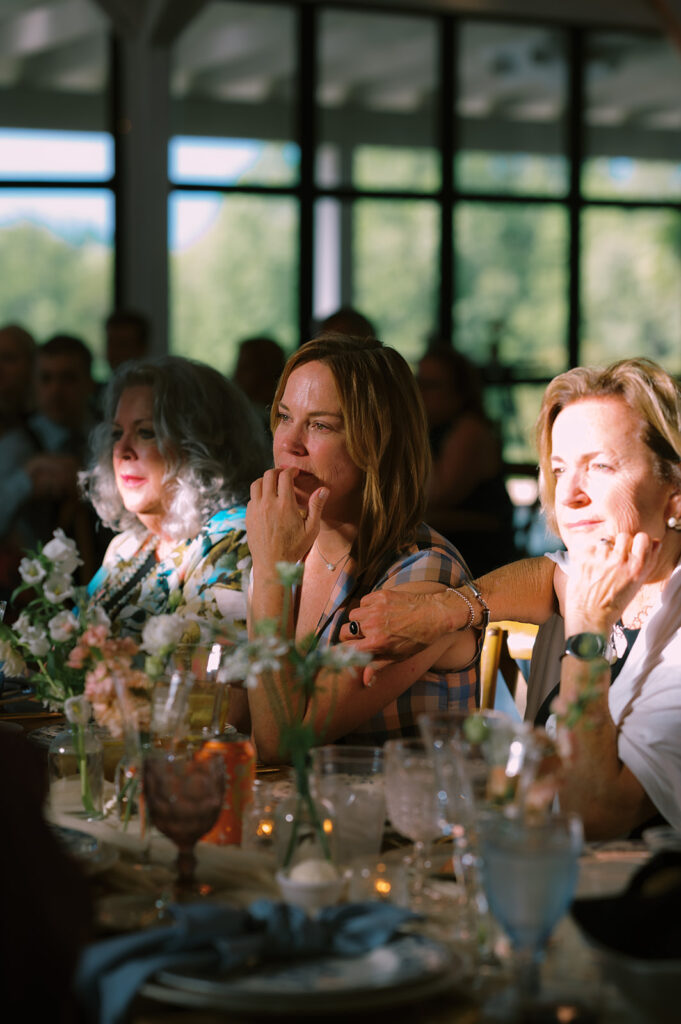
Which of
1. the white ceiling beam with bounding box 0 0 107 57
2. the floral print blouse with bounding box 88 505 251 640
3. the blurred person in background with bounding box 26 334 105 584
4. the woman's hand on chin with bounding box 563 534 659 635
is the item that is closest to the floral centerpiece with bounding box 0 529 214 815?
the woman's hand on chin with bounding box 563 534 659 635

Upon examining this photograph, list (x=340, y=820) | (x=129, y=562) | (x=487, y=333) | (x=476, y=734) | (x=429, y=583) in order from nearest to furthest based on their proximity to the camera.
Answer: (x=476, y=734) < (x=340, y=820) < (x=429, y=583) < (x=129, y=562) < (x=487, y=333)

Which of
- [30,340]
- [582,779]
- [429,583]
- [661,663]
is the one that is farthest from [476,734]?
[30,340]

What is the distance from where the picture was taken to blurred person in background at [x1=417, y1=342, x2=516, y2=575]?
4.69m

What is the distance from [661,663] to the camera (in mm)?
1787

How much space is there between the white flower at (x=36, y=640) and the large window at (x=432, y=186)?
592 cm

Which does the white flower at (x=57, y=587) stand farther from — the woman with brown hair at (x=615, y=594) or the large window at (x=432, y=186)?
the large window at (x=432, y=186)

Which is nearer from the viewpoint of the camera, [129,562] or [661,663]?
[661,663]

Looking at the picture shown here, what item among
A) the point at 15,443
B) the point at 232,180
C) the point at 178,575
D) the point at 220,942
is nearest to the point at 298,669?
the point at 220,942

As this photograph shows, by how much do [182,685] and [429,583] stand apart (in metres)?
0.73

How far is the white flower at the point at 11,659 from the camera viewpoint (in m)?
1.71

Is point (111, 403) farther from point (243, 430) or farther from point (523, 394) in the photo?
point (523, 394)

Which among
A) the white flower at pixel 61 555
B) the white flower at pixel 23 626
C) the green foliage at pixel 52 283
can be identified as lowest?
the white flower at pixel 23 626

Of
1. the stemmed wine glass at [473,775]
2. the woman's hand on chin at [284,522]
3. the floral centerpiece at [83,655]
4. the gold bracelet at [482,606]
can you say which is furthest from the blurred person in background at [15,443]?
the stemmed wine glass at [473,775]

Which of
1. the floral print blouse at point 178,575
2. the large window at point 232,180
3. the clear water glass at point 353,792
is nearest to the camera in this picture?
the clear water glass at point 353,792
